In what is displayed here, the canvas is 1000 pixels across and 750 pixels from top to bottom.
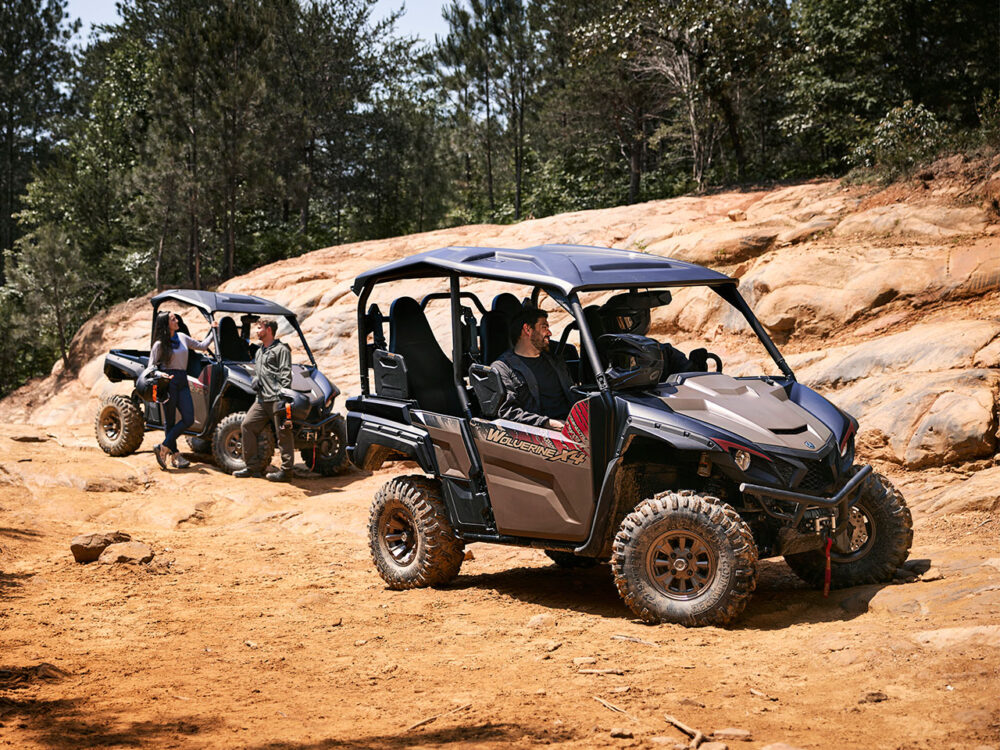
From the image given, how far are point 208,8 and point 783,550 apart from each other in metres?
31.0

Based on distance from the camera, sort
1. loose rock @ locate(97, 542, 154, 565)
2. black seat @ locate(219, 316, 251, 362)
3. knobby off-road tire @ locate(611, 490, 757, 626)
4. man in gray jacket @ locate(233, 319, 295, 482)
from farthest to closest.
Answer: black seat @ locate(219, 316, 251, 362)
man in gray jacket @ locate(233, 319, 295, 482)
loose rock @ locate(97, 542, 154, 565)
knobby off-road tire @ locate(611, 490, 757, 626)

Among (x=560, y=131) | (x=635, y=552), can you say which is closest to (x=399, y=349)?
(x=635, y=552)

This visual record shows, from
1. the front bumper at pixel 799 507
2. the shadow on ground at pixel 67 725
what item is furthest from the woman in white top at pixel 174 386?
the front bumper at pixel 799 507

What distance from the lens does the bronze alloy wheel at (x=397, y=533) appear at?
7.09 metres

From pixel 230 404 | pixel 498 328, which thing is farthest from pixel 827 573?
pixel 230 404

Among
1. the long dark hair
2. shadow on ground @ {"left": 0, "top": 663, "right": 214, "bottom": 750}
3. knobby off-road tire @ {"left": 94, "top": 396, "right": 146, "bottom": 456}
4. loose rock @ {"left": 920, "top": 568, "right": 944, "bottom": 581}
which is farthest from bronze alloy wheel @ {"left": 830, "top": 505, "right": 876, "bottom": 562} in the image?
knobby off-road tire @ {"left": 94, "top": 396, "right": 146, "bottom": 456}

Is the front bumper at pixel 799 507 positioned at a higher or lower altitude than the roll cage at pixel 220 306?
lower

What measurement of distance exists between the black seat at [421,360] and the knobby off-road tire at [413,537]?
61 centimetres

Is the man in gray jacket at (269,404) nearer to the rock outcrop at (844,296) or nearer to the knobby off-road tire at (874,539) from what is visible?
the rock outcrop at (844,296)

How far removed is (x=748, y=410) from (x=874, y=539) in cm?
120

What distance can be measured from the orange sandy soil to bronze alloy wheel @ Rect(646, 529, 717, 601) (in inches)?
10.5

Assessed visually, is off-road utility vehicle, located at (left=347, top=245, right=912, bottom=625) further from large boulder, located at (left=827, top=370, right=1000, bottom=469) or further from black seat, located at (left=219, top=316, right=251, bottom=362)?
black seat, located at (left=219, top=316, right=251, bottom=362)

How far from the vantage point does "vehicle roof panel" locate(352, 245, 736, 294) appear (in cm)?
598

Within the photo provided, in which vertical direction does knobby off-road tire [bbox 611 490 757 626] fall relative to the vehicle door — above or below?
below
